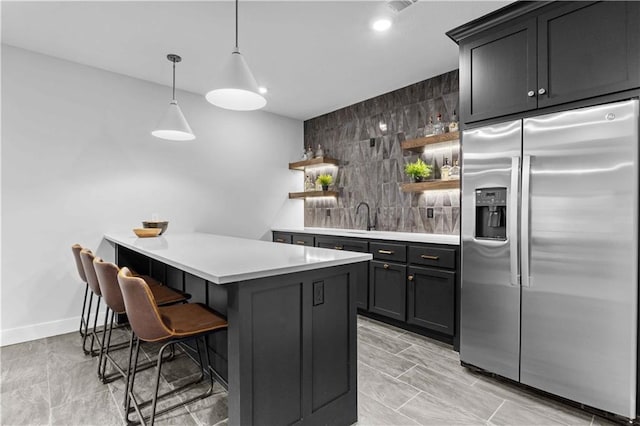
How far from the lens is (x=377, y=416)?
1.98 meters

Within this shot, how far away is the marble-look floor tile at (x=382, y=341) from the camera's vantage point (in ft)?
9.68

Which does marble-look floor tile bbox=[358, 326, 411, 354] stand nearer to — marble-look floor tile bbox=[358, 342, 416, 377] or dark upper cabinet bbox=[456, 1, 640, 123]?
marble-look floor tile bbox=[358, 342, 416, 377]

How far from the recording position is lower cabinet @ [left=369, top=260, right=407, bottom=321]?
325 centimetres

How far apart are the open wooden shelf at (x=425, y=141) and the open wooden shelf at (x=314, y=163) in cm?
130

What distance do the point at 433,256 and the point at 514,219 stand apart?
875 mm

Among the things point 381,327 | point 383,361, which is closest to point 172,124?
point 383,361

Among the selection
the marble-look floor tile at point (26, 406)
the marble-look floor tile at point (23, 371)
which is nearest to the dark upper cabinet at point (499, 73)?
the marble-look floor tile at point (26, 406)

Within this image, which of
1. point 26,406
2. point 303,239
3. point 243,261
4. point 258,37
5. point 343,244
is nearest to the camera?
point 243,261

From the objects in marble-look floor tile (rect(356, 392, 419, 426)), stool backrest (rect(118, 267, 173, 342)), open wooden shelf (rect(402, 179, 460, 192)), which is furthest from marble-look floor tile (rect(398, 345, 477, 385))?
stool backrest (rect(118, 267, 173, 342))

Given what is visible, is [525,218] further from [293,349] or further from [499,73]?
[293,349]

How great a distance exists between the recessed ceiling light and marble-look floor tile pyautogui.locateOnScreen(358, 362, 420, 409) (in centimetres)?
272

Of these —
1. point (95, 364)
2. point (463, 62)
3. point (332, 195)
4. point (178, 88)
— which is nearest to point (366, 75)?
point (463, 62)

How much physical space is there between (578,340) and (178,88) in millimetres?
4483

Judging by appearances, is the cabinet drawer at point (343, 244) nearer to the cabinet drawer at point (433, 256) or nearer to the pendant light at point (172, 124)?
the cabinet drawer at point (433, 256)
